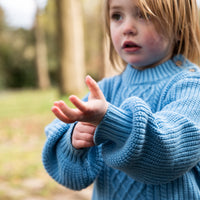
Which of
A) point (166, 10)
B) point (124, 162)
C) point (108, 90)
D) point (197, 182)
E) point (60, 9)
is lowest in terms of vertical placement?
point (197, 182)

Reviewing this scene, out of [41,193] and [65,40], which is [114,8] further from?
[65,40]

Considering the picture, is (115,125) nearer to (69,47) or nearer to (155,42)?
(155,42)

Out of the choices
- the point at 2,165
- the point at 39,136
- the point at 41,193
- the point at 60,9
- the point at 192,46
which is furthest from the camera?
the point at 60,9

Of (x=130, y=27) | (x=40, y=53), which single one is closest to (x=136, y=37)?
(x=130, y=27)

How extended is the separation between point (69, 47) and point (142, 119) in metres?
8.75

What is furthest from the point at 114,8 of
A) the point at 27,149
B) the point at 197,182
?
the point at 27,149

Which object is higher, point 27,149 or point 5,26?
point 5,26

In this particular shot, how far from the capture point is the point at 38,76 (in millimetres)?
20516

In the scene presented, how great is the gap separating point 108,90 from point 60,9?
8.31 metres

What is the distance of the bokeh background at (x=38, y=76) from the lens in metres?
3.40

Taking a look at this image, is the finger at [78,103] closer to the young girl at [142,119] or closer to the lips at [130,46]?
the young girl at [142,119]

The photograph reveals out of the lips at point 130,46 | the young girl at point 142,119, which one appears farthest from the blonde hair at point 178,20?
the lips at point 130,46

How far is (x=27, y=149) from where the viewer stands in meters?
4.81

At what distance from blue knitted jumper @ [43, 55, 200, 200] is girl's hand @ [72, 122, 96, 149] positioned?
2.1 inches
